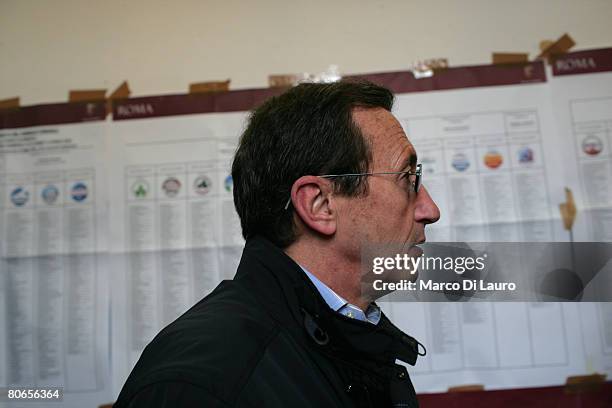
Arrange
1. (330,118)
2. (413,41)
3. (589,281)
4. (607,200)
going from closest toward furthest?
1. (589,281)
2. (330,118)
3. (607,200)
4. (413,41)

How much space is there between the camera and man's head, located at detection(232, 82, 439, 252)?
2.15 ft

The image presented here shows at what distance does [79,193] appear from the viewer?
3.67 feet

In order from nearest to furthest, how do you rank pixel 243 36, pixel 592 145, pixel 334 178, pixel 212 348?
pixel 212 348 < pixel 334 178 < pixel 592 145 < pixel 243 36

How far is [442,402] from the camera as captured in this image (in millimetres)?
1006

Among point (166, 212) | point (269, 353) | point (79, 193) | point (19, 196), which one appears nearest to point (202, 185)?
point (166, 212)

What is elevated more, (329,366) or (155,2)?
(155,2)

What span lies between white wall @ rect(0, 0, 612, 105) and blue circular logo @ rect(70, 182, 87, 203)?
0.73ft

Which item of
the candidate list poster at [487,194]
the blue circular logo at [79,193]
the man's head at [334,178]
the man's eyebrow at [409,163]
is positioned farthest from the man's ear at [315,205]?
the blue circular logo at [79,193]

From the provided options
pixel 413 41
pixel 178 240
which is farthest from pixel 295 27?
pixel 178 240

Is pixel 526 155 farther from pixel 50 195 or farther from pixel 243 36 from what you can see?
pixel 50 195

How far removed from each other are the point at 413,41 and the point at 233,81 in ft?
1.39

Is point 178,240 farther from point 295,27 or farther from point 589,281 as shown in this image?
point 589,281

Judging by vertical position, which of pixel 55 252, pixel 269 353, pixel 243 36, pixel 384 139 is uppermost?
pixel 243 36

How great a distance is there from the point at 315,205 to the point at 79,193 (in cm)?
69
